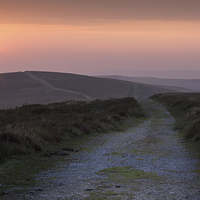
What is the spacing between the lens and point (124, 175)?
817 cm

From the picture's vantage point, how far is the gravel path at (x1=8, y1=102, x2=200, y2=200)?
643 cm

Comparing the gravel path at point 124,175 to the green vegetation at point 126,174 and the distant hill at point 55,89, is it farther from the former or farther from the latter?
the distant hill at point 55,89

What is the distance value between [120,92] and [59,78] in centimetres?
4033

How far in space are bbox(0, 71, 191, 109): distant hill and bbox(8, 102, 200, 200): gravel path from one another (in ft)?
280

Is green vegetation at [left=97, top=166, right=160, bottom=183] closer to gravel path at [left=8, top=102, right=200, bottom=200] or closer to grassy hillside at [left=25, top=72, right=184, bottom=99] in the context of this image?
gravel path at [left=8, top=102, right=200, bottom=200]

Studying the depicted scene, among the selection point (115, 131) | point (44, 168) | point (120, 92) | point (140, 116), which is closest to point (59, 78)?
point (120, 92)

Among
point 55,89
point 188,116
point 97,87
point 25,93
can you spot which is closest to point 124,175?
point 188,116

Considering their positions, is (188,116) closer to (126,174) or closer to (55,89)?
(126,174)

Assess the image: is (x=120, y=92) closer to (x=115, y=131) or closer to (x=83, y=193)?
(x=115, y=131)

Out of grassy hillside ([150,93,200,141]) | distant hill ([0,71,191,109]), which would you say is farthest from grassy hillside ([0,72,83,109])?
grassy hillside ([150,93,200,141])

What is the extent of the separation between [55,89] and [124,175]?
112127mm

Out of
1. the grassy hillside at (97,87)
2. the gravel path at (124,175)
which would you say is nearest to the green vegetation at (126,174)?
the gravel path at (124,175)

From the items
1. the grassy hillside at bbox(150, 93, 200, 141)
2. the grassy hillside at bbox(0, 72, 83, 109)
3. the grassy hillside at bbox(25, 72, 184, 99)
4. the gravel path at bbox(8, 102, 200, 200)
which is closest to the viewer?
the gravel path at bbox(8, 102, 200, 200)

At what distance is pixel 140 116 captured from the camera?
30016 mm
